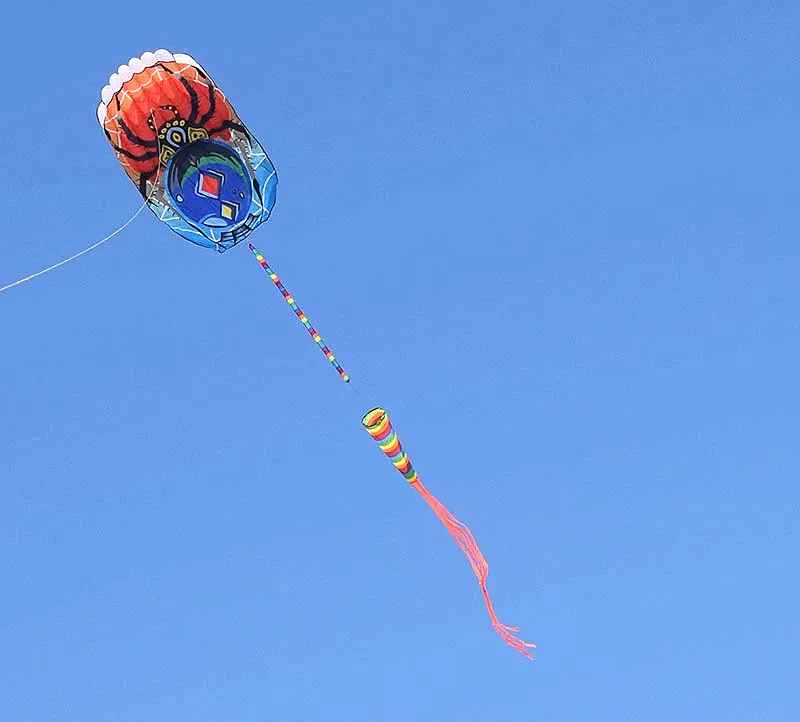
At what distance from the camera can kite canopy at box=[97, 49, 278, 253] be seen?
115 ft

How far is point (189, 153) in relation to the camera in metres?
36.0

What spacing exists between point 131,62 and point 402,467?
12195mm

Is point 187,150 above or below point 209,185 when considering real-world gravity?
above

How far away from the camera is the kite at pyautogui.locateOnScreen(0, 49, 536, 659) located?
3512 centimetres

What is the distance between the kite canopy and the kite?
3 centimetres

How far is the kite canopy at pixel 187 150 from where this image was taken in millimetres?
35125

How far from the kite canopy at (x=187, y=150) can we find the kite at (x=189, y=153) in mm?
25

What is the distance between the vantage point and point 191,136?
3588 cm

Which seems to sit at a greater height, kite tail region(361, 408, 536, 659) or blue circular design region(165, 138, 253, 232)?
blue circular design region(165, 138, 253, 232)

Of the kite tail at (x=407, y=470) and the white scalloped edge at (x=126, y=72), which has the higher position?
the white scalloped edge at (x=126, y=72)

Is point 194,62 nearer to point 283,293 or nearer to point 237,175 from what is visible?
point 237,175

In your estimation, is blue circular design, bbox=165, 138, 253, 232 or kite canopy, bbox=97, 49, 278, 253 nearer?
kite canopy, bbox=97, 49, 278, 253

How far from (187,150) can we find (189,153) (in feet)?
0.30

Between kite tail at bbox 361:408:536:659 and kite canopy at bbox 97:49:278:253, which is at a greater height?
kite canopy at bbox 97:49:278:253
